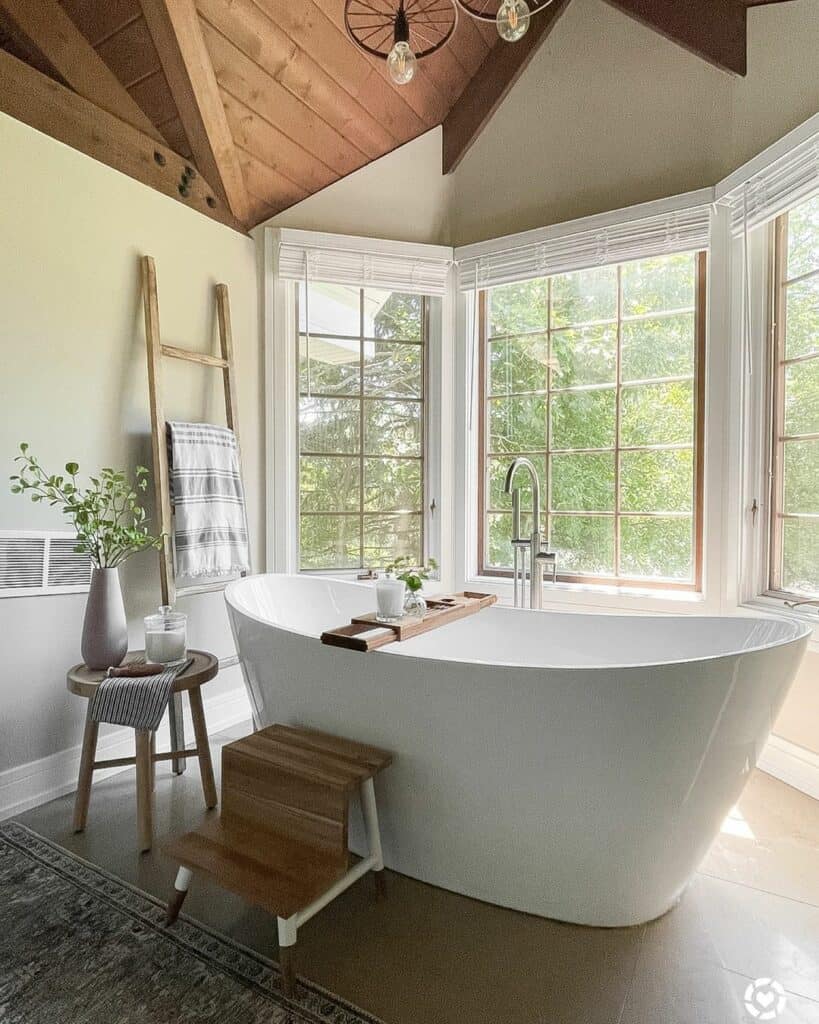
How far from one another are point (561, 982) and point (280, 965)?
2.01ft

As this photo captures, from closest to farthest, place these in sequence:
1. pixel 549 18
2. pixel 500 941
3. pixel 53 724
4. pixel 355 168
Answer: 1. pixel 500 941
2. pixel 53 724
3. pixel 549 18
4. pixel 355 168

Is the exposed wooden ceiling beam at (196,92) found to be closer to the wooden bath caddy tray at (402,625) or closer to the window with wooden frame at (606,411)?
the window with wooden frame at (606,411)

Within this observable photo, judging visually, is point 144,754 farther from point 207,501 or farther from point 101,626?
point 207,501

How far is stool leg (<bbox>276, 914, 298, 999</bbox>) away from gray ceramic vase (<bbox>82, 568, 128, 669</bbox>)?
110cm

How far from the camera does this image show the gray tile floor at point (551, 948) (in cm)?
137

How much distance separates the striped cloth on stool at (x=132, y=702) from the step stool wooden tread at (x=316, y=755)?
0.36 meters

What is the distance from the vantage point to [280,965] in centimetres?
143

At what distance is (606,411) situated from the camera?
9.67ft

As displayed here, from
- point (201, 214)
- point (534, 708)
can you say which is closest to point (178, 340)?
point (201, 214)

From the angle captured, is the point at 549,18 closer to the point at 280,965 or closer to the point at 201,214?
the point at 201,214

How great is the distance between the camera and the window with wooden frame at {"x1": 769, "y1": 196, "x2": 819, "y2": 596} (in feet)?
7.77

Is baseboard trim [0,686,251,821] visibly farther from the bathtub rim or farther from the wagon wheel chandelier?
the wagon wheel chandelier
